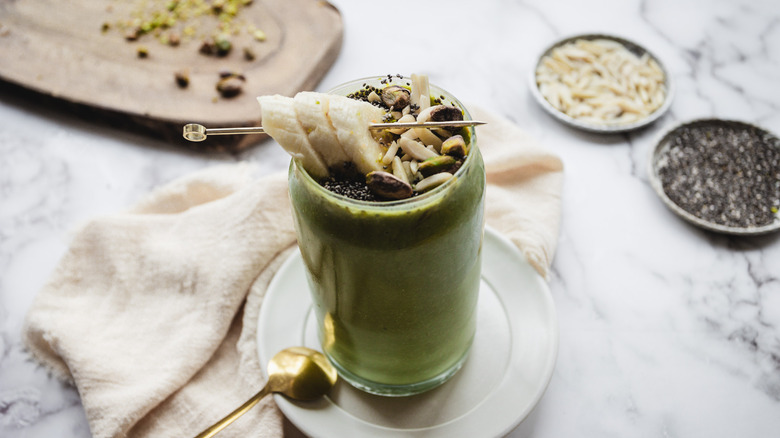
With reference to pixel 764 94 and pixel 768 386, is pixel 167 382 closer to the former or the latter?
pixel 768 386

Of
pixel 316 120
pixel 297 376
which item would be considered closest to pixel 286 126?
pixel 316 120

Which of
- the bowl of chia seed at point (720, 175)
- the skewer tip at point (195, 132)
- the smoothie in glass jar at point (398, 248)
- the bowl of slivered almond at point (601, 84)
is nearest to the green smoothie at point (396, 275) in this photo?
the smoothie in glass jar at point (398, 248)

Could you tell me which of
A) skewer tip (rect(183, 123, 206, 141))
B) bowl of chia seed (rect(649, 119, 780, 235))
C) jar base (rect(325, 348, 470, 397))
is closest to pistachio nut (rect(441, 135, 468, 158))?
skewer tip (rect(183, 123, 206, 141))

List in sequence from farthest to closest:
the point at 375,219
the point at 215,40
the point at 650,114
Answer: the point at 215,40 → the point at 650,114 → the point at 375,219

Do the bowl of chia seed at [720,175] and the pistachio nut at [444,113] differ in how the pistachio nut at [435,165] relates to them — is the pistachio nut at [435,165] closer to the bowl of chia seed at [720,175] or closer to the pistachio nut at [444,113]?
the pistachio nut at [444,113]

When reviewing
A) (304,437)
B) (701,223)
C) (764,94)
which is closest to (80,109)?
(304,437)

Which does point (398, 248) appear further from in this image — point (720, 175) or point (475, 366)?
point (720, 175)

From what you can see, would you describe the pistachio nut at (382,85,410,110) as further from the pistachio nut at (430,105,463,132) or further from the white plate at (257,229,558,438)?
the white plate at (257,229,558,438)
